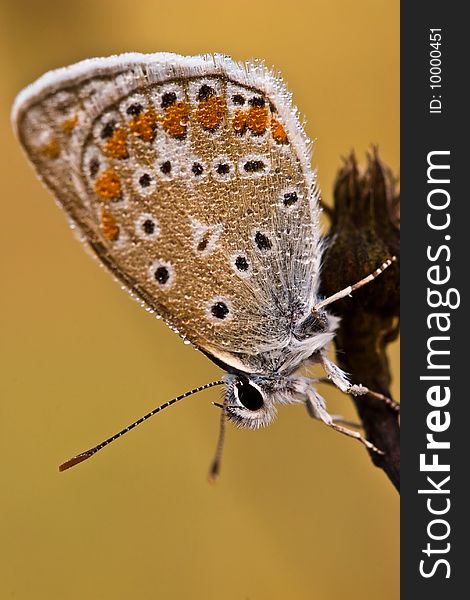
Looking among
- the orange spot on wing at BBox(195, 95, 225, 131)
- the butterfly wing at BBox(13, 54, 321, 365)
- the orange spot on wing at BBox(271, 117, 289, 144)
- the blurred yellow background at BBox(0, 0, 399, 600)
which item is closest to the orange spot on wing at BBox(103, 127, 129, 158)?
the butterfly wing at BBox(13, 54, 321, 365)

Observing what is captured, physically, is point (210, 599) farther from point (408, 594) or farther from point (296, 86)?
point (296, 86)

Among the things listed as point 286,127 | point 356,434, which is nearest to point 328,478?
point 356,434

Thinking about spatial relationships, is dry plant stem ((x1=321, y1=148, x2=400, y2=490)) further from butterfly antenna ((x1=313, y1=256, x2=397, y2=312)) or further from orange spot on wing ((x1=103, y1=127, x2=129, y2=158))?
orange spot on wing ((x1=103, y1=127, x2=129, y2=158))

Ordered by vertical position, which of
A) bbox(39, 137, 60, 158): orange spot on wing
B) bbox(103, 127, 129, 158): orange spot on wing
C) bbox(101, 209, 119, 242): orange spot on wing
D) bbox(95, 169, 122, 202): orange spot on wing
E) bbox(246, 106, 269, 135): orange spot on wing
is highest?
bbox(246, 106, 269, 135): orange spot on wing

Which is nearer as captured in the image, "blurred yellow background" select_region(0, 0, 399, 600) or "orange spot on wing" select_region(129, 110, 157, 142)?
"orange spot on wing" select_region(129, 110, 157, 142)

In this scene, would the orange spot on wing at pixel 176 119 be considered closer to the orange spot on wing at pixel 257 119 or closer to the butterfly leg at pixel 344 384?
the orange spot on wing at pixel 257 119
